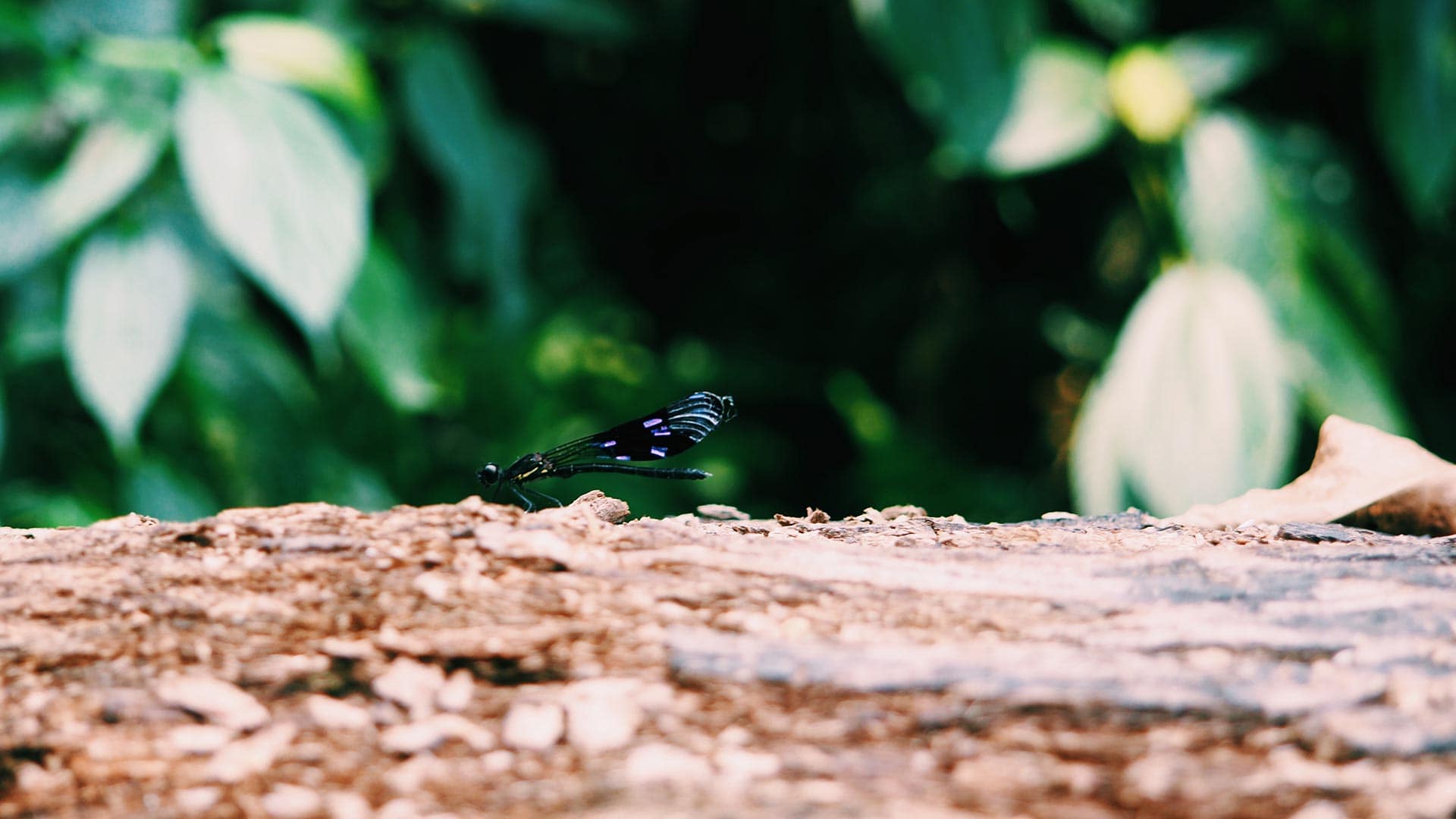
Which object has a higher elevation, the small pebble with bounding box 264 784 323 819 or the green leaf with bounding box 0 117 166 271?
the green leaf with bounding box 0 117 166 271

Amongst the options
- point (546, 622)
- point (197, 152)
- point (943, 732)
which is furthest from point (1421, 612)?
point (197, 152)

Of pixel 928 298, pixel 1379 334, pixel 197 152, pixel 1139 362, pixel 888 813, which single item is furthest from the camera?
pixel 928 298

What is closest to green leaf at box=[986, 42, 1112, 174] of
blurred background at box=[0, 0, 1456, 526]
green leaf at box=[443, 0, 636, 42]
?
blurred background at box=[0, 0, 1456, 526]

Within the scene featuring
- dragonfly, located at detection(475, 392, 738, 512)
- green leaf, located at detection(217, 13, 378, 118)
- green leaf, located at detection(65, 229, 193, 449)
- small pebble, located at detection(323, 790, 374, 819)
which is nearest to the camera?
small pebble, located at detection(323, 790, 374, 819)

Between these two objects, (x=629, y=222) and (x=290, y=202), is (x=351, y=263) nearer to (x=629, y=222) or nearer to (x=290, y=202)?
(x=290, y=202)

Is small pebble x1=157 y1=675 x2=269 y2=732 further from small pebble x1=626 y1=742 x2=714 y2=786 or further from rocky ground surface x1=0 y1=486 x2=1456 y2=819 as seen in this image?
small pebble x1=626 y1=742 x2=714 y2=786

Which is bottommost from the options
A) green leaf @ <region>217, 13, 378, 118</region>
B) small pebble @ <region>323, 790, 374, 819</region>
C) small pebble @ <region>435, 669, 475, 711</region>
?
small pebble @ <region>323, 790, 374, 819</region>

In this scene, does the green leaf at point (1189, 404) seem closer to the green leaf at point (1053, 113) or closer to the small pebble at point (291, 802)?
the green leaf at point (1053, 113)
